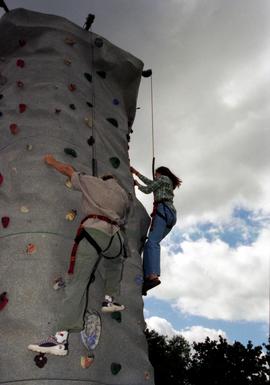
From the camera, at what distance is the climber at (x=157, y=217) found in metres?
5.21

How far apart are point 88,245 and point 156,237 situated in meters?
2.18

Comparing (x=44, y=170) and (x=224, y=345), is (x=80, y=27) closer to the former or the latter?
(x=44, y=170)

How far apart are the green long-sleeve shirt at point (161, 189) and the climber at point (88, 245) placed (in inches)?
75.0

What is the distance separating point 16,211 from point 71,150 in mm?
1039

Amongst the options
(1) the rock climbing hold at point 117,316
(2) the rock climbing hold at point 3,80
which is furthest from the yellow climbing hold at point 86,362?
(2) the rock climbing hold at point 3,80

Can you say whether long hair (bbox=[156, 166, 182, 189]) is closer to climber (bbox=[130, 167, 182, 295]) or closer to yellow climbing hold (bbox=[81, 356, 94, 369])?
climber (bbox=[130, 167, 182, 295])

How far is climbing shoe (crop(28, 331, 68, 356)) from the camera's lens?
322 centimetres

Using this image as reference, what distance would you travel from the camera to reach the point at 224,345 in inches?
765

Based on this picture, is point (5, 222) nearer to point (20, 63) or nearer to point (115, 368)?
point (115, 368)

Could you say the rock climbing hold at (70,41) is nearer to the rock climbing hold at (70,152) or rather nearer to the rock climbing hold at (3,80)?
the rock climbing hold at (3,80)

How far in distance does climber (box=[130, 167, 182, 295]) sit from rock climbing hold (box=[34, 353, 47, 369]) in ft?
6.50

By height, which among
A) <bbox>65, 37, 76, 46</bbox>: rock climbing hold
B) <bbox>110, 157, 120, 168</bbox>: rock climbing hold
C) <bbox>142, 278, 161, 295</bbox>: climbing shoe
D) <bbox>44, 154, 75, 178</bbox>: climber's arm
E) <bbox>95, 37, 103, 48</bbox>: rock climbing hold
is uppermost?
<bbox>95, 37, 103, 48</bbox>: rock climbing hold

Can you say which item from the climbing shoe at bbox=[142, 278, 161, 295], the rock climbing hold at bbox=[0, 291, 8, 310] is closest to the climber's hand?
the rock climbing hold at bbox=[0, 291, 8, 310]

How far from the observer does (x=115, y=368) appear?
12.9 feet
